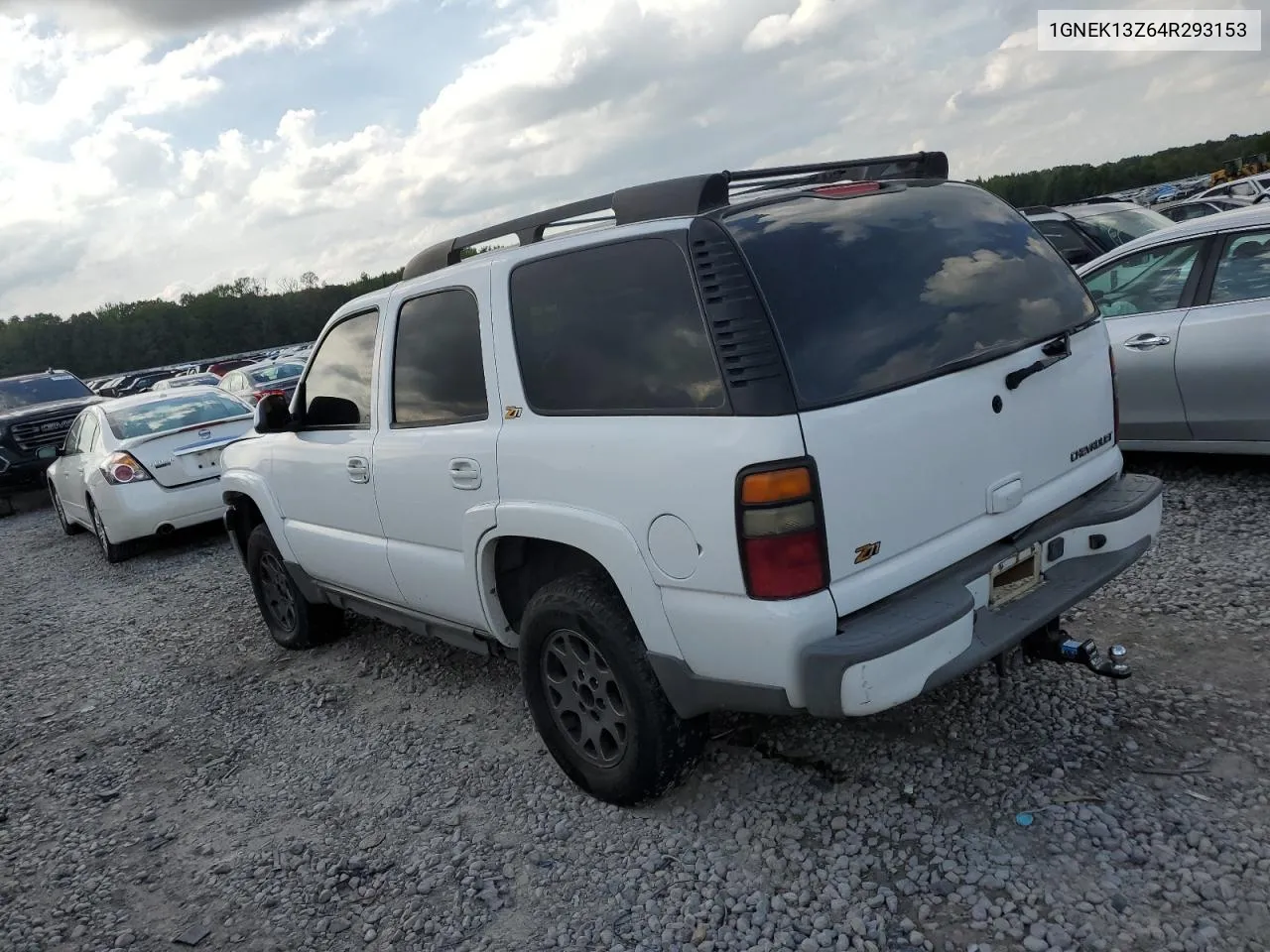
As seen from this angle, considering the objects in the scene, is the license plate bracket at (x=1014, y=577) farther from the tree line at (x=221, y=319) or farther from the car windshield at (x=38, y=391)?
the tree line at (x=221, y=319)

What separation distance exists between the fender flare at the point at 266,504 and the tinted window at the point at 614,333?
238cm

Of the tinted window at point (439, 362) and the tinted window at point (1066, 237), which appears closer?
the tinted window at point (439, 362)

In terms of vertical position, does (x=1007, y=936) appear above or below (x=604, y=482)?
below

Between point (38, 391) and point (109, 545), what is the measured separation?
7814 mm

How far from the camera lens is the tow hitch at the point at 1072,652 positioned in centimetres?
315

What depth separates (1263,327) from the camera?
16.9ft

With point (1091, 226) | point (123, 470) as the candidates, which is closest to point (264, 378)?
point (123, 470)

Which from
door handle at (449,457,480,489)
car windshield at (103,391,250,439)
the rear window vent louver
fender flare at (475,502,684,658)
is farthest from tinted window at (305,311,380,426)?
car windshield at (103,391,250,439)

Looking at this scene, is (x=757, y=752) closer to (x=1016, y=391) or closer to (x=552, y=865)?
(x=552, y=865)

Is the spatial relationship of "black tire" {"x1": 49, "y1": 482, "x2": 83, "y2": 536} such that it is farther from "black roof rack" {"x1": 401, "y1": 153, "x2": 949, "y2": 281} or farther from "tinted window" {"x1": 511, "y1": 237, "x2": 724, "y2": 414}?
"tinted window" {"x1": 511, "y1": 237, "x2": 724, "y2": 414}

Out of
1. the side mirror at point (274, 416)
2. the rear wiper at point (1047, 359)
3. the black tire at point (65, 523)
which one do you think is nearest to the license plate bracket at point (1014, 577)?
the rear wiper at point (1047, 359)

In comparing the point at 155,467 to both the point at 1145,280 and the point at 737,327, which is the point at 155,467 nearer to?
the point at 737,327

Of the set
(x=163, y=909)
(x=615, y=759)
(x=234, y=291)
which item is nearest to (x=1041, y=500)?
(x=615, y=759)

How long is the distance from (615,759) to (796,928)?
2.86 feet
